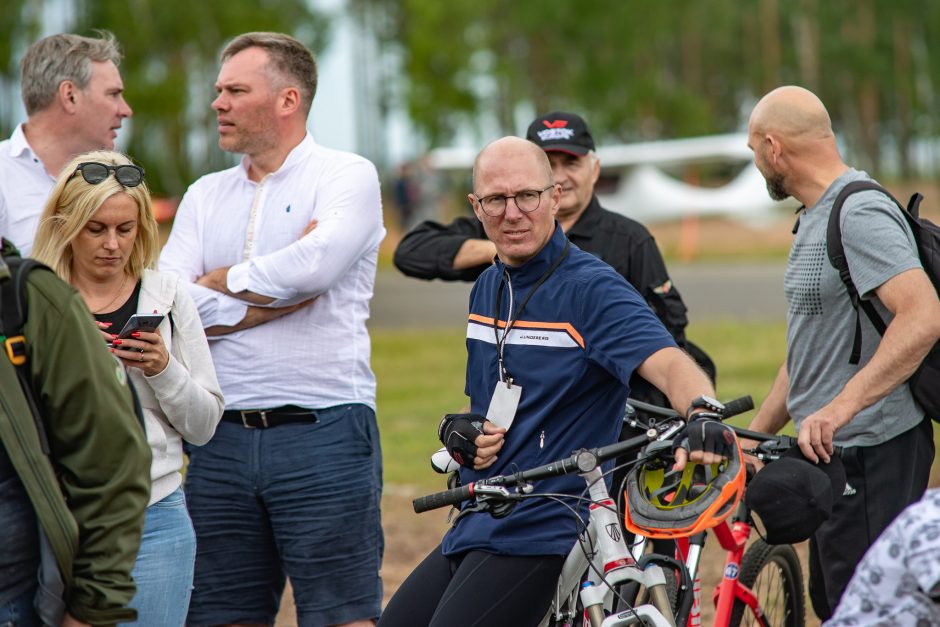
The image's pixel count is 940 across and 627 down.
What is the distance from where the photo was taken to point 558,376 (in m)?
3.48

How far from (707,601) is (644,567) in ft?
10.8

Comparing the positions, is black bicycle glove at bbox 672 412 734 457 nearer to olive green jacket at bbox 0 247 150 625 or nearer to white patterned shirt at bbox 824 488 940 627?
white patterned shirt at bbox 824 488 940 627

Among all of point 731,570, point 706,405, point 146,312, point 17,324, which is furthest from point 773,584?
point 17,324

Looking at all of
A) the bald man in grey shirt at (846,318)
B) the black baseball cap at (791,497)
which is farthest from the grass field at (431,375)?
the black baseball cap at (791,497)

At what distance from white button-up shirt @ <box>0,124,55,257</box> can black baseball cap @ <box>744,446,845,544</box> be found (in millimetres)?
2669

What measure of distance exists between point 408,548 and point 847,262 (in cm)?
447

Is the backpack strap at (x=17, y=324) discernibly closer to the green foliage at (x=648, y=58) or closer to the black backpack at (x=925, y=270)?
the black backpack at (x=925, y=270)

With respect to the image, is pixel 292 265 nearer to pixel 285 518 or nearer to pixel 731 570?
pixel 285 518

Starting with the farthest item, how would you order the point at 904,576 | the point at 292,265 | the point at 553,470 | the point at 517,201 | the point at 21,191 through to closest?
the point at 21,191, the point at 292,265, the point at 517,201, the point at 553,470, the point at 904,576

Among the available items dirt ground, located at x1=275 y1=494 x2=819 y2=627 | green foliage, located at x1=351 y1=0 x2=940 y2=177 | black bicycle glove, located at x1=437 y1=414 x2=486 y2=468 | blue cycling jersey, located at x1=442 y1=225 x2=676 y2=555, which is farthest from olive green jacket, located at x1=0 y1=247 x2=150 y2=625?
green foliage, located at x1=351 y1=0 x2=940 y2=177

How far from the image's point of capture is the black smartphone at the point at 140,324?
353cm

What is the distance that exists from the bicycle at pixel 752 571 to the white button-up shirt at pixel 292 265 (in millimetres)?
1066

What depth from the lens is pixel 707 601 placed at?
21.7ft

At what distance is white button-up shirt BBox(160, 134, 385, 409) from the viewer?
173 inches
